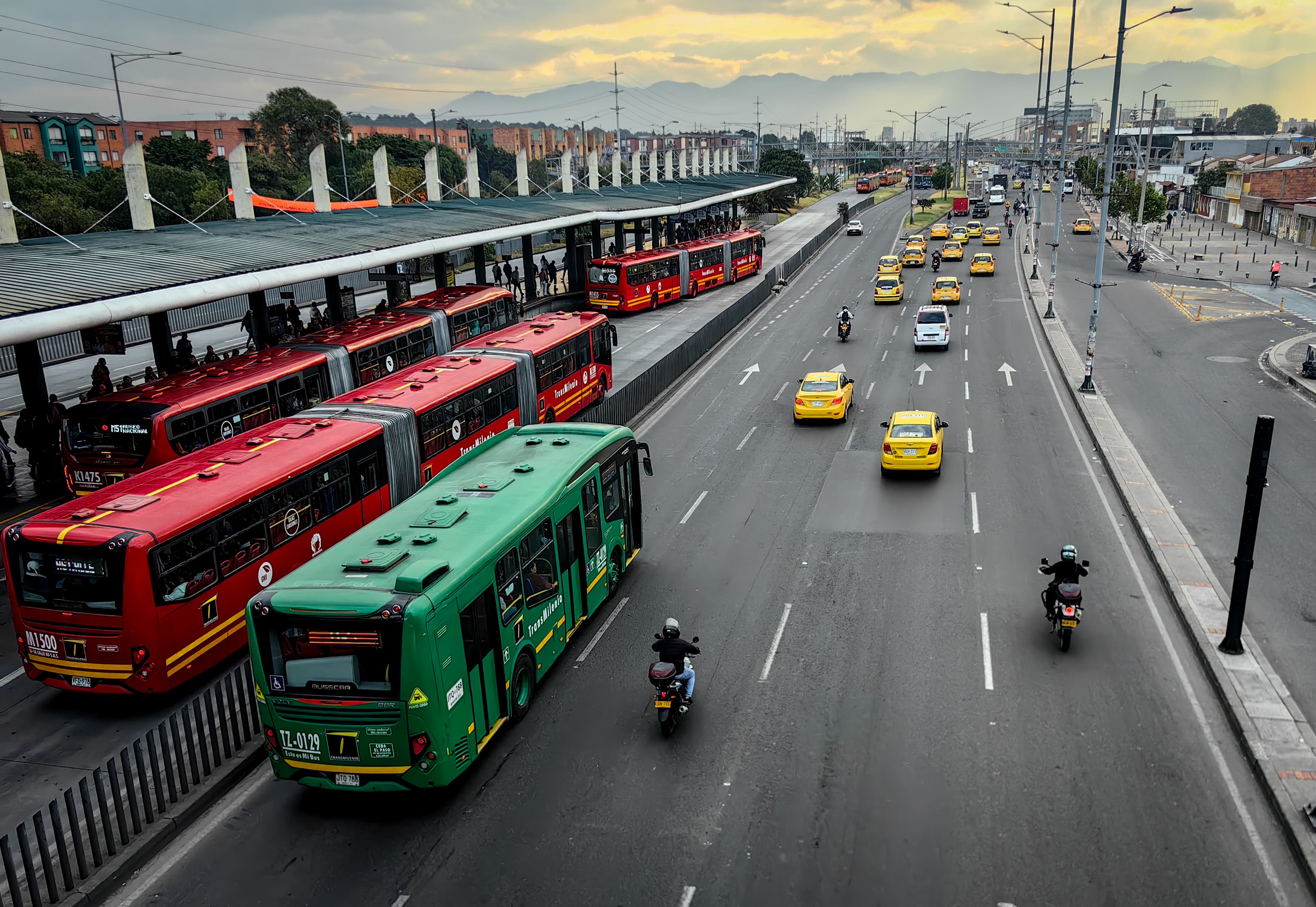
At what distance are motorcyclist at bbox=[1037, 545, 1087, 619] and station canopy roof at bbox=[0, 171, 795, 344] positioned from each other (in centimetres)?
1782

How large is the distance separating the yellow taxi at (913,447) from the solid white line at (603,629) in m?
9.13

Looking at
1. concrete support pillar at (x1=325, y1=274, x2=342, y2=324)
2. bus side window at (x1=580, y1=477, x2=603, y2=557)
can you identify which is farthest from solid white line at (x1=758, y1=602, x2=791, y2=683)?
concrete support pillar at (x1=325, y1=274, x2=342, y2=324)

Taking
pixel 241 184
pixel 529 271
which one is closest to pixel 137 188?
pixel 241 184

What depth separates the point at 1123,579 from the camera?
684 inches

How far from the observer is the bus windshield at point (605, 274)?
165 ft

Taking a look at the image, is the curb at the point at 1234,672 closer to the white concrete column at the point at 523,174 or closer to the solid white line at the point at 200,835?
the solid white line at the point at 200,835

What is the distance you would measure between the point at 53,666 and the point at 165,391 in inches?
307

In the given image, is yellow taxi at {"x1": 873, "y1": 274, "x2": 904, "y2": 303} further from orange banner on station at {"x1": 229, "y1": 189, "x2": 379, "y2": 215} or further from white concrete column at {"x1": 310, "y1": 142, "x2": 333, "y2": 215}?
white concrete column at {"x1": 310, "y1": 142, "x2": 333, "y2": 215}

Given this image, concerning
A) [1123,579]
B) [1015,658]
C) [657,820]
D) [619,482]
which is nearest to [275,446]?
[619,482]

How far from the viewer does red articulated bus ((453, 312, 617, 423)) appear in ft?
84.6

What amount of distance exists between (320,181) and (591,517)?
28321 mm

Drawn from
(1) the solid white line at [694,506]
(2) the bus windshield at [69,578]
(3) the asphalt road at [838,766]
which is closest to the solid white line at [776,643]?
(3) the asphalt road at [838,766]

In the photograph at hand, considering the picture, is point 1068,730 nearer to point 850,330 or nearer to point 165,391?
point 165,391

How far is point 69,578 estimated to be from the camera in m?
12.8
